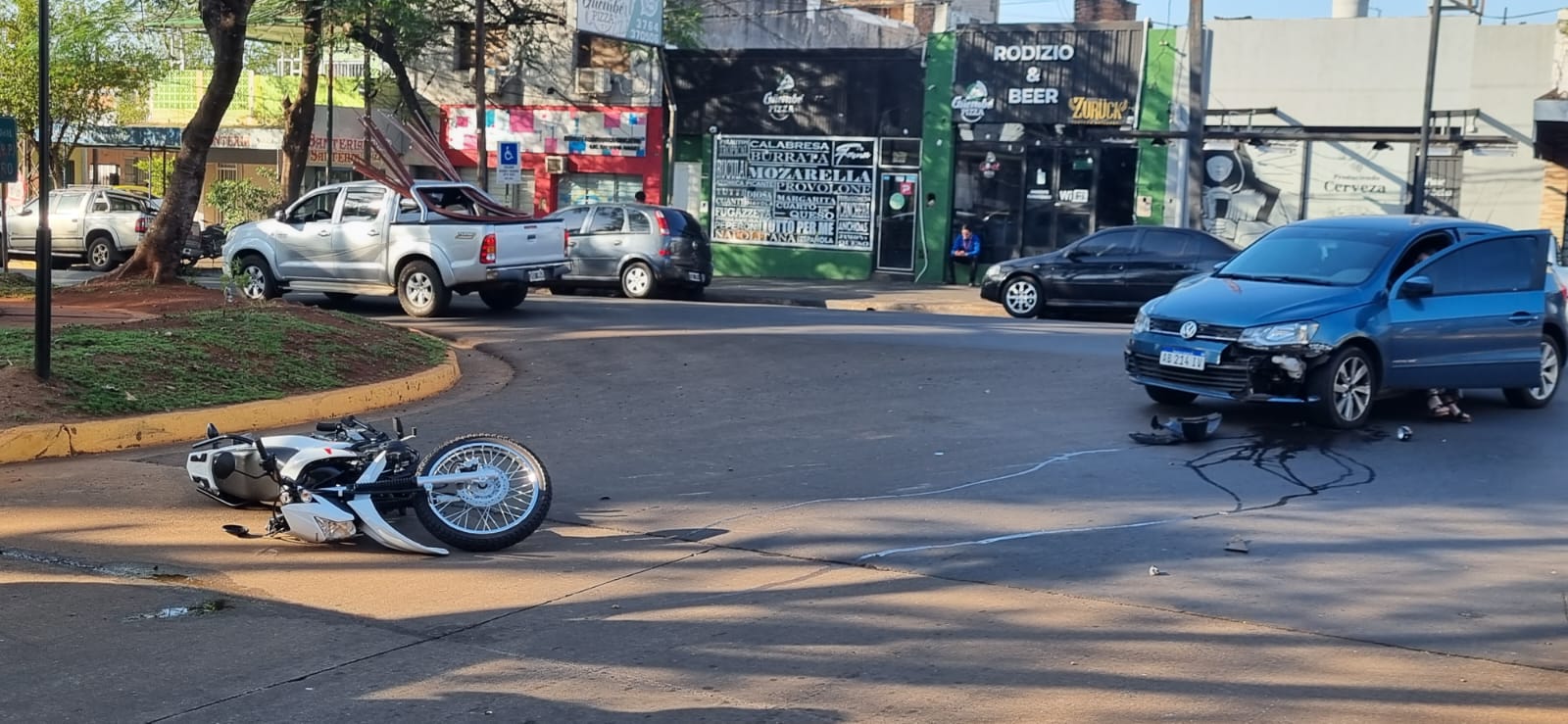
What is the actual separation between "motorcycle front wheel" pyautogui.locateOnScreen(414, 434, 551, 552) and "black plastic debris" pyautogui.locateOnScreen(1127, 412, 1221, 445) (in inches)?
194

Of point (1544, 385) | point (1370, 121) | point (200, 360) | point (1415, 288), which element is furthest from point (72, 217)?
point (1544, 385)

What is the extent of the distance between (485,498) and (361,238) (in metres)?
12.8

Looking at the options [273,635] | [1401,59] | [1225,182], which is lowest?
[273,635]

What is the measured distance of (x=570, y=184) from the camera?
35125mm

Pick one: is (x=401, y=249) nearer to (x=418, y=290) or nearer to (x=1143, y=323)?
(x=418, y=290)

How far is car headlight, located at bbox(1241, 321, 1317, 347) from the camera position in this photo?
11031 millimetres

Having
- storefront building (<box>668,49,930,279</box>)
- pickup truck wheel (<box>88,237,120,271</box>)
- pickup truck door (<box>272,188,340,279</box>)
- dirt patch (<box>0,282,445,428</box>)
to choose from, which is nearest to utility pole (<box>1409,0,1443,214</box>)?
storefront building (<box>668,49,930,279</box>)

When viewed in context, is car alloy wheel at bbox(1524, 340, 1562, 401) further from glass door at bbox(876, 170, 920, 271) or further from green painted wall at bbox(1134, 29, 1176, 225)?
glass door at bbox(876, 170, 920, 271)

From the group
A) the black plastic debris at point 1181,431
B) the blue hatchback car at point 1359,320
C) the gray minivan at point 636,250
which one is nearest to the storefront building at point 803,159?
the gray minivan at point 636,250

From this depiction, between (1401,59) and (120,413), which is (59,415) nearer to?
(120,413)

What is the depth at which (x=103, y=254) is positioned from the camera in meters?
30.2

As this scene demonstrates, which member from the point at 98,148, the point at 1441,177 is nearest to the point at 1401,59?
the point at 1441,177

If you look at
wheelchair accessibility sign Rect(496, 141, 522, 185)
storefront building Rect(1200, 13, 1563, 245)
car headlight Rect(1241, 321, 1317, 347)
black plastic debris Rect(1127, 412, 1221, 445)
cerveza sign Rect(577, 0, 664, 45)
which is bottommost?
black plastic debris Rect(1127, 412, 1221, 445)

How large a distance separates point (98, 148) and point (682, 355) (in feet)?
114
